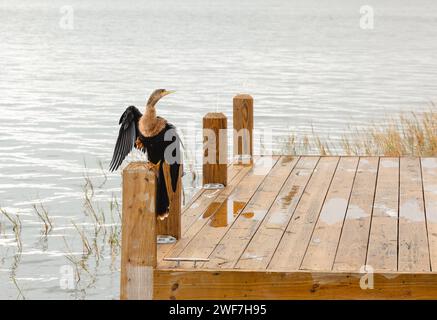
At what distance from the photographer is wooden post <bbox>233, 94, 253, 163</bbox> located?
1166cm

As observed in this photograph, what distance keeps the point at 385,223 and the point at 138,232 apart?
2511mm

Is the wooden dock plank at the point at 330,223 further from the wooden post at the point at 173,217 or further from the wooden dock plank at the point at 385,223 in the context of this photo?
the wooden post at the point at 173,217

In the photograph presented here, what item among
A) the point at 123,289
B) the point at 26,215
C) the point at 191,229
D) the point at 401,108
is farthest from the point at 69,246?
the point at 401,108

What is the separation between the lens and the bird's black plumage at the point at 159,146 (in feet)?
25.8

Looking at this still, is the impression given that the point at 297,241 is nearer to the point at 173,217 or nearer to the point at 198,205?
the point at 173,217

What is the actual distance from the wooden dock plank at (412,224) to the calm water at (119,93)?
296 cm

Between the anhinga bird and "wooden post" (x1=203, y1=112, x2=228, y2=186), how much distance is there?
179 cm

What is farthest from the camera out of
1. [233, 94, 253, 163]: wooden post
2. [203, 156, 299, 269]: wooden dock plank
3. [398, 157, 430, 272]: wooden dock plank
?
[233, 94, 253, 163]: wooden post

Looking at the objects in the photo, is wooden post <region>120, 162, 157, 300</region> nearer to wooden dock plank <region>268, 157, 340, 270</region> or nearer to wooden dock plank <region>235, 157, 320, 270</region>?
wooden dock plank <region>235, 157, 320, 270</region>

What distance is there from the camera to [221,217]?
9.18 metres

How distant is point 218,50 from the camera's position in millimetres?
53844

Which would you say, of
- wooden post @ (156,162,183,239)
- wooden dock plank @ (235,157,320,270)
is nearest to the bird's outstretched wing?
wooden post @ (156,162,183,239)

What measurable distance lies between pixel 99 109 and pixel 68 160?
8.14m

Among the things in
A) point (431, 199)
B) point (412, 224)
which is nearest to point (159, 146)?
point (412, 224)
